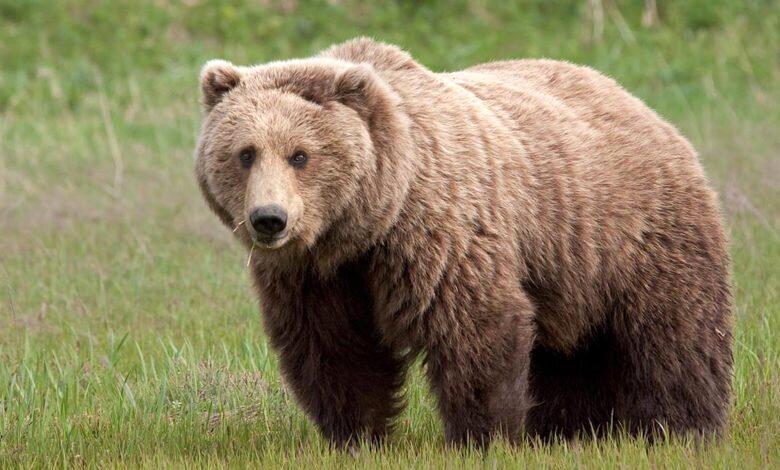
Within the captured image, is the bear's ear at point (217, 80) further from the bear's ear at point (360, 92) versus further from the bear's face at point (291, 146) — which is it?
the bear's ear at point (360, 92)

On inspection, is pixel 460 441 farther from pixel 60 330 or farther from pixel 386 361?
pixel 60 330

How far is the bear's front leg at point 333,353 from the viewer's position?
17.3 ft

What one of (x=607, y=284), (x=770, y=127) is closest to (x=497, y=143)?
(x=607, y=284)

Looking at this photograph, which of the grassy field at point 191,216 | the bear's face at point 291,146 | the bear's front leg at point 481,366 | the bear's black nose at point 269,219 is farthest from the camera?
the grassy field at point 191,216

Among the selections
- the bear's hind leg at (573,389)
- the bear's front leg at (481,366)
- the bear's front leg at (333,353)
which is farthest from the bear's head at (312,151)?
the bear's hind leg at (573,389)

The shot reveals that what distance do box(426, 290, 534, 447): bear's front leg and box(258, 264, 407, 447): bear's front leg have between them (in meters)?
0.34

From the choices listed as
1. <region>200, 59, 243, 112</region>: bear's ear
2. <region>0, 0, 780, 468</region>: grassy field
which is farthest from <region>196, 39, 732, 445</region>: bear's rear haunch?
<region>0, 0, 780, 468</region>: grassy field

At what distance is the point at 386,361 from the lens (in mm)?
5449

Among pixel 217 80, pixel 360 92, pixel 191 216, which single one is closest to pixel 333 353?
pixel 360 92

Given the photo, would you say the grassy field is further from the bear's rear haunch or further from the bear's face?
the bear's face

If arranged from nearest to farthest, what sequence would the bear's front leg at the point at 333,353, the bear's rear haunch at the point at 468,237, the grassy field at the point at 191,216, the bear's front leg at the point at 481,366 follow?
the bear's rear haunch at the point at 468,237 < the bear's front leg at the point at 481,366 < the bear's front leg at the point at 333,353 < the grassy field at the point at 191,216

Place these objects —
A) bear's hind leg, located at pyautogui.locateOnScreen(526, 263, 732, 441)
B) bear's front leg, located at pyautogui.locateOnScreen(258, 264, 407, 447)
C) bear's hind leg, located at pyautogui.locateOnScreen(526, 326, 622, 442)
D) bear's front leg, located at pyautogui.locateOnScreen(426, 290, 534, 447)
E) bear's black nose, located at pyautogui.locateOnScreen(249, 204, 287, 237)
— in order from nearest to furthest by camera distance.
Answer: bear's black nose, located at pyautogui.locateOnScreen(249, 204, 287, 237) < bear's front leg, located at pyautogui.locateOnScreen(426, 290, 534, 447) < bear's front leg, located at pyautogui.locateOnScreen(258, 264, 407, 447) < bear's hind leg, located at pyautogui.locateOnScreen(526, 263, 732, 441) < bear's hind leg, located at pyautogui.locateOnScreen(526, 326, 622, 442)

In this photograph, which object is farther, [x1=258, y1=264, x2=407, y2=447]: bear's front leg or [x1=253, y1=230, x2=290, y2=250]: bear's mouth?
[x1=258, y1=264, x2=407, y2=447]: bear's front leg

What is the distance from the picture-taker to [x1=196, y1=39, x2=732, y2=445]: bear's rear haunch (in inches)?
195
